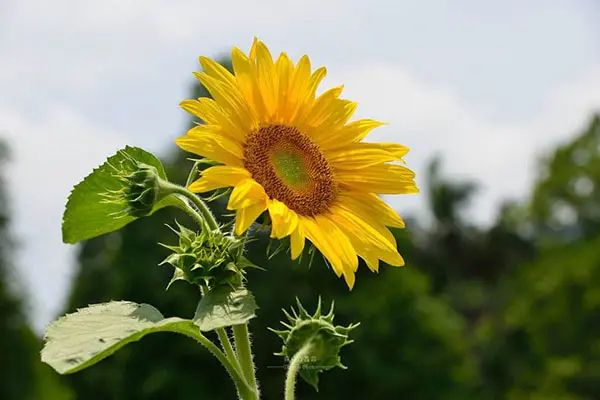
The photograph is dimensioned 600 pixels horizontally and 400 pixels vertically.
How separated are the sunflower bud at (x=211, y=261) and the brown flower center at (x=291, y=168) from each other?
126 mm

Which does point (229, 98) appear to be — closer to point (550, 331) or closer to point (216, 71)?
point (216, 71)

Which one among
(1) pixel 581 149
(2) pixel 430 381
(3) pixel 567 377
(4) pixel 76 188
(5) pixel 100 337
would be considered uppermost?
(1) pixel 581 149

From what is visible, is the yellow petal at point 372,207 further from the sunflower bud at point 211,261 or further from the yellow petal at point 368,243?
the sunflower bud at point 211,261

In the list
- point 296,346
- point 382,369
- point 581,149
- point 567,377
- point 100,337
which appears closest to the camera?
point 100,337

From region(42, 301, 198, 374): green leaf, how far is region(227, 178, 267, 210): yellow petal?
0.17m

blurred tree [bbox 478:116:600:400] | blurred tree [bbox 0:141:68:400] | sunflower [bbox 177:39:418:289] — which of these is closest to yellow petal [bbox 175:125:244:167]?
sunflower [bbox 177:39:418:289]

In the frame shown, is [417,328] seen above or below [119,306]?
above

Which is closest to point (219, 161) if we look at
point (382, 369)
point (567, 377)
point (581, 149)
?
point (382, 369)

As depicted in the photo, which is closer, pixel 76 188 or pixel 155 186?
pixel 155 186

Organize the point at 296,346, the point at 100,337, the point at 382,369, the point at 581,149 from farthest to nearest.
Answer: the point at 581,149, the point at 382,369, the point at 296,346, the point at 100,337

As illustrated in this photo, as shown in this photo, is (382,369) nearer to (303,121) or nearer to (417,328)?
(417,328)

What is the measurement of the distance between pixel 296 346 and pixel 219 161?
10.7 inches

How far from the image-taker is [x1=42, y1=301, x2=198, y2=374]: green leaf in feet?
4.16

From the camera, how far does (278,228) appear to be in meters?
1.34
